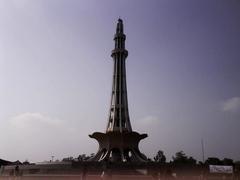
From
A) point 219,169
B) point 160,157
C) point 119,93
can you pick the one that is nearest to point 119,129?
→ point 119,93

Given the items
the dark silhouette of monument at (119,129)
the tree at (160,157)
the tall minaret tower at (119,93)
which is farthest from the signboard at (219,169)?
the tree at (160,157)

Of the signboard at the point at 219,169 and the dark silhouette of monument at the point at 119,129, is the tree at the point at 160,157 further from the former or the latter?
the signboard at the point at 219,169

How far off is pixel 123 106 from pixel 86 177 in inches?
691

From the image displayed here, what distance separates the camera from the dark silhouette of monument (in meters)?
36.8

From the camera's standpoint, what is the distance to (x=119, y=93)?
39.1 meters

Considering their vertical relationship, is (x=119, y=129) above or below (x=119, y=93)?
below

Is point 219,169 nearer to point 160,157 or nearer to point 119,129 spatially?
point 119,129

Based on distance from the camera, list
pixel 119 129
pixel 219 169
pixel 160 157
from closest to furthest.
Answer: pixel 219 169, pixel 119 129, pixel 160 157

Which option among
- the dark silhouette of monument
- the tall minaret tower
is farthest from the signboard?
the tall minaret tower

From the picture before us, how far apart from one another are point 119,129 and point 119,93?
15.8 feet

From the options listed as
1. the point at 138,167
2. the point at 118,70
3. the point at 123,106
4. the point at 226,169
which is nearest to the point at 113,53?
the point at 118,70

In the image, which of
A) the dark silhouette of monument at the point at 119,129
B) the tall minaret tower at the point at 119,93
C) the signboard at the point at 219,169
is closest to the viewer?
the signboard at the point at 219,169

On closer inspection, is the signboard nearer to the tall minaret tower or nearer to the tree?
the tall minaret tower

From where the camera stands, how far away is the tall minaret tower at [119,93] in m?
38.2
